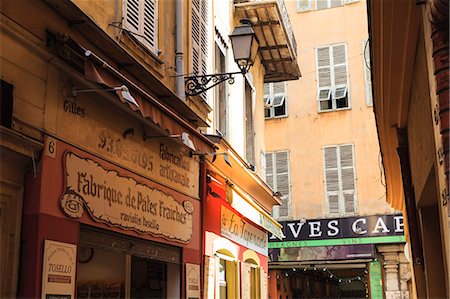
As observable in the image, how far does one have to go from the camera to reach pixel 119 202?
6.59 m

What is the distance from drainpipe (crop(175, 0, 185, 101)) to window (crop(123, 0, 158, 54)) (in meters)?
0.66

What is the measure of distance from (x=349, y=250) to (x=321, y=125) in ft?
14.8

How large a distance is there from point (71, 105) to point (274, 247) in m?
16.3

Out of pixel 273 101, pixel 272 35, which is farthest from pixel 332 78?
pixel 272 35

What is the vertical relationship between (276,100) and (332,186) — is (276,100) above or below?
above

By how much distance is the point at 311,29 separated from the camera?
22656 mm

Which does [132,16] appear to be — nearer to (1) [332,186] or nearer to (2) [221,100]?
(2) [221,100]

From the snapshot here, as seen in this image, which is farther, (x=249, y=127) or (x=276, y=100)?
(x=276, y=100)

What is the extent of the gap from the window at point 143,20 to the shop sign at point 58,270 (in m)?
2.91

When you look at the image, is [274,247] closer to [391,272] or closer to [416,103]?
[391,272]

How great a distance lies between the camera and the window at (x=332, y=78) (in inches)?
857

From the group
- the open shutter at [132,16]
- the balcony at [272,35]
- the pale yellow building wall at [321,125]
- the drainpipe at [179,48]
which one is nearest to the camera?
the open shutter at [132,16]

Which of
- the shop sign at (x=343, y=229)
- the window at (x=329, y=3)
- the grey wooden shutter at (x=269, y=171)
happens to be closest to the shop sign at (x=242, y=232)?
the shop sign at (x=343, y=229)

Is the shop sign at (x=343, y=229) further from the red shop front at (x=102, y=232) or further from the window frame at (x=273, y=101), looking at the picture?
the red shop front at (x=102, y=232)
